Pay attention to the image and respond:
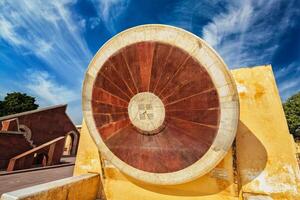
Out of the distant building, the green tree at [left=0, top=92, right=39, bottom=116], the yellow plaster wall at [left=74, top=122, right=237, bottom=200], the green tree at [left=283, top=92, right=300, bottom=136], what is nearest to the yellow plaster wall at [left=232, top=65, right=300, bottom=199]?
the yellow plaster wall at [left=74, top=122, right=237, bottom=200]

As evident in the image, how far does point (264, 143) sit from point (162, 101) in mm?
2238

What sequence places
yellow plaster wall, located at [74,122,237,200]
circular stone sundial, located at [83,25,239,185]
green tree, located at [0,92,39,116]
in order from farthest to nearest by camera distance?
green tree, located at [0,92,39,116] → yellow plaster wall, located at [74,122,237,200] → circular stone sundial, located at [83,25,239,185]

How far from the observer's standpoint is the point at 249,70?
4.05m

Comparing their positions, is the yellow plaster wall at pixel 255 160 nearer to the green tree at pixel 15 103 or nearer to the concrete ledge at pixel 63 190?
the concrete ledge at pixel 63 190

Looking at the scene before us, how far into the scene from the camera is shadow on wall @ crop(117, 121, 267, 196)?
3.45m

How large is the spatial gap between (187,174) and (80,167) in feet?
10.7

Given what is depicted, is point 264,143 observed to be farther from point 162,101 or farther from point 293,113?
point 293,113

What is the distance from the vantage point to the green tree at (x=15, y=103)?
3212 centimetres

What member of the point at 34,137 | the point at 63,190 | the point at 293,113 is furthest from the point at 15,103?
the point at 293,113

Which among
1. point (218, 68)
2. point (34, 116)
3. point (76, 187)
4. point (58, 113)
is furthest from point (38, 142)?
point (218, 68)

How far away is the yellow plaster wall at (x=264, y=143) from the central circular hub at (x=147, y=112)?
175 centimetres

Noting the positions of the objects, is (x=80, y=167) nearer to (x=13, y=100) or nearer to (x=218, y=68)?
(x=218, y=68)

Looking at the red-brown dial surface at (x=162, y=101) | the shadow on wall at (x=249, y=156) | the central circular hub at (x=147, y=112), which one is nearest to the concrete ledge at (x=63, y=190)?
the red-brown dial surface at (x=162, y=101)

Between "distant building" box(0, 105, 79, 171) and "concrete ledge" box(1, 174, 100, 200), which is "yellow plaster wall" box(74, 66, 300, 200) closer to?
"concrete ledge" box(1, 174, 100, 200)
